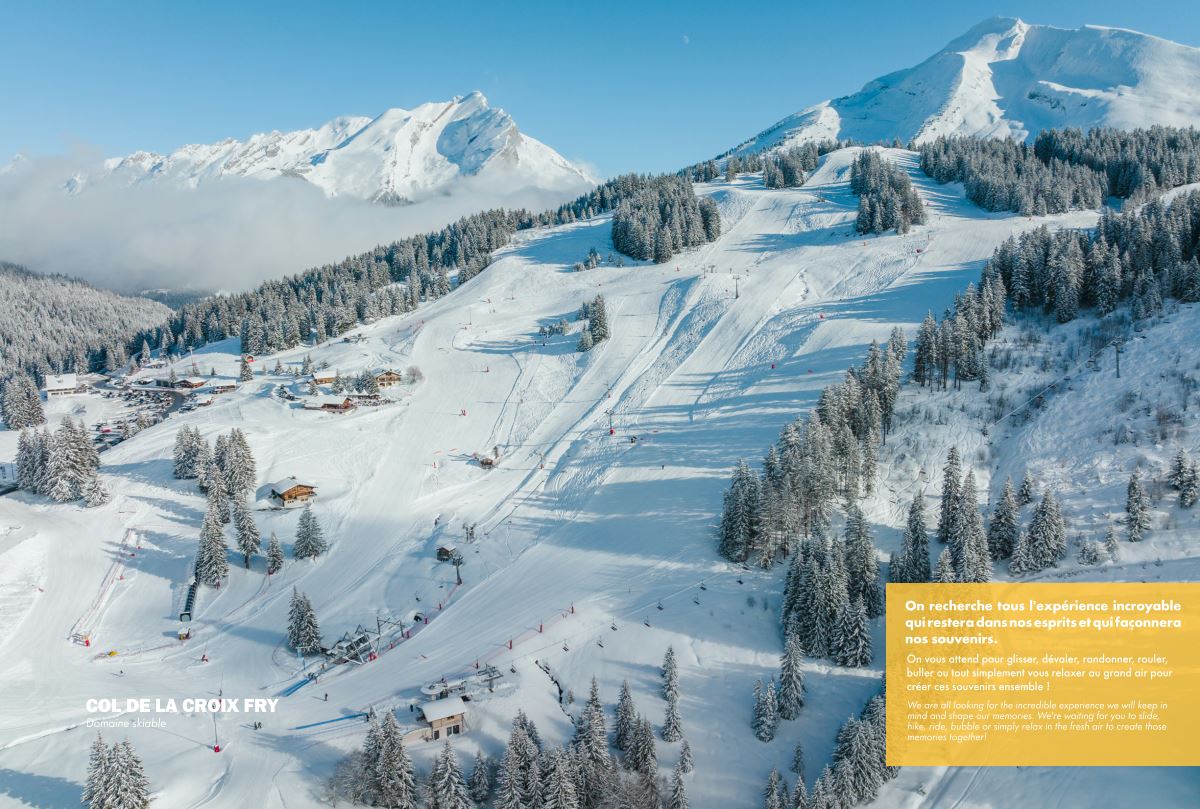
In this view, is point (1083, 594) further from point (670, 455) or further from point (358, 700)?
point (358, 700)

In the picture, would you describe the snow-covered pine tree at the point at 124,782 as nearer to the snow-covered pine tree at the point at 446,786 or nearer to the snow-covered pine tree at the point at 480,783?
the snow-covered pine tree at the point at 446,786

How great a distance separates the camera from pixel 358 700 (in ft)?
131

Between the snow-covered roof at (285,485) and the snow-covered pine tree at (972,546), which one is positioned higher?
the snow-covered roof at (285,485)

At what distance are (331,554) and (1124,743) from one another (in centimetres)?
5535

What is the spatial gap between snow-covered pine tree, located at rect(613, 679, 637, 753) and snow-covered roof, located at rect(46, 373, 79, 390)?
118074 millimetres

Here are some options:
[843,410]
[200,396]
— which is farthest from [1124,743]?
[200,396]

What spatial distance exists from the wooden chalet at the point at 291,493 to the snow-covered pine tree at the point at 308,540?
775 cm

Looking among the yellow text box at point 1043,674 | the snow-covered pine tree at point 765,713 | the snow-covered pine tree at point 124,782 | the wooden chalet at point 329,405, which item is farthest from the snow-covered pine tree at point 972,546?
the wooden chalet at point 329,405

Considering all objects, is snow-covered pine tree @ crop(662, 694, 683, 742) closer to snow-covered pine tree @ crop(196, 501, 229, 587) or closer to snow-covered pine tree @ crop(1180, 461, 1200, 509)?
snow-covered pine tree @ crop(1180, 461, 1200, 509)

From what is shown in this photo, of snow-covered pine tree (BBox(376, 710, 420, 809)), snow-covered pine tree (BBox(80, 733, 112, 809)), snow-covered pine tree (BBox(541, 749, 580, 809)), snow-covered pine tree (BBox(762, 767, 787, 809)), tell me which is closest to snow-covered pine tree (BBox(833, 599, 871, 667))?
snow-covered pine tree (BBox(762, 767, 787, 809))

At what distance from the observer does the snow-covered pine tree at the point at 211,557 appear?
55375 mm

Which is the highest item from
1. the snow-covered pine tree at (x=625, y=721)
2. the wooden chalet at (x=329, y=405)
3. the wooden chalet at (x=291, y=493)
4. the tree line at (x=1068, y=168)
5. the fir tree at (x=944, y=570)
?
the tree line at (x=1068, y=168)

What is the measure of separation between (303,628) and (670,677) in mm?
25364

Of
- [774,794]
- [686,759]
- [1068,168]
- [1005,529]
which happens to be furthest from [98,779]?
[1068,168]
